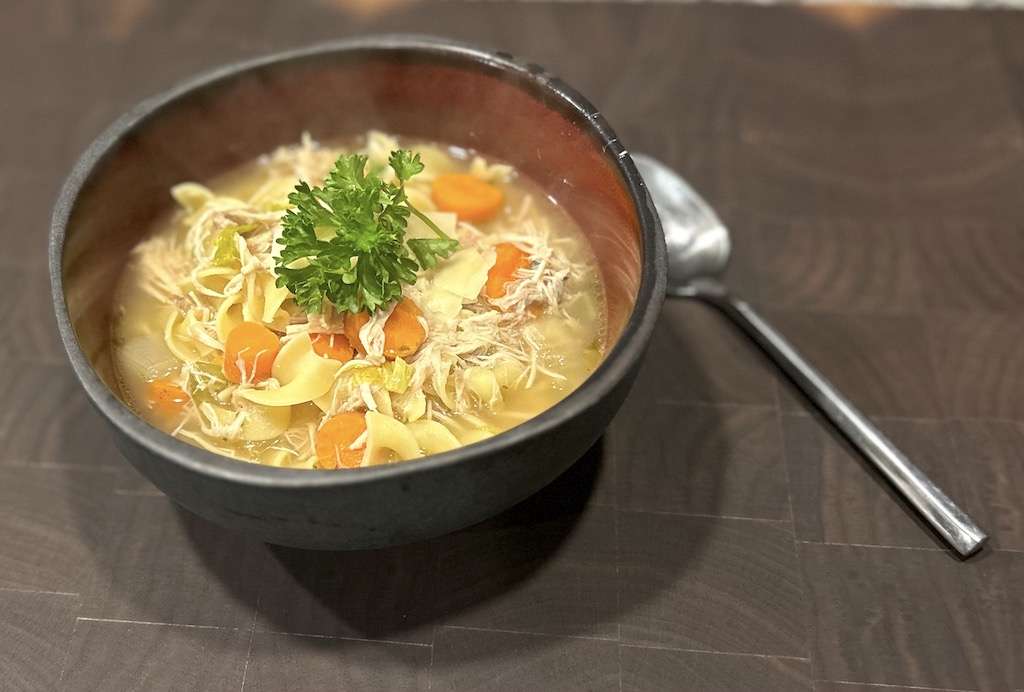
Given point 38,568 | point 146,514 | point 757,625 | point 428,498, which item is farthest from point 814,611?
point 38,568

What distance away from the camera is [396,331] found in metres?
1.86

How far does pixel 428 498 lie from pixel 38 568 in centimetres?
102

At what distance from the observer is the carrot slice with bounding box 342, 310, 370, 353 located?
186 cm

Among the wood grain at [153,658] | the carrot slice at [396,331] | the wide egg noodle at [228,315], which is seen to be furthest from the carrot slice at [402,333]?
the wood grain at [153,658]

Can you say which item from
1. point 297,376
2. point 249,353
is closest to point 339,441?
point 297,376

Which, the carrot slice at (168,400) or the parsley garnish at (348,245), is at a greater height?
the parsley garnish at (348,245)

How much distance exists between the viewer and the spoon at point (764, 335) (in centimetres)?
198

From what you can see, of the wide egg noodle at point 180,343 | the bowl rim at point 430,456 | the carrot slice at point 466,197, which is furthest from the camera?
the carrot slice at point 466,197

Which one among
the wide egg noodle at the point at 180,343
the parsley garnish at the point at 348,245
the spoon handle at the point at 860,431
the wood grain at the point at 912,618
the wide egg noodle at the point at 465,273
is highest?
the parsley garnish at the point at 348,245

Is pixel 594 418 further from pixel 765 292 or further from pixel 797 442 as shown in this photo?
pixel 765 292

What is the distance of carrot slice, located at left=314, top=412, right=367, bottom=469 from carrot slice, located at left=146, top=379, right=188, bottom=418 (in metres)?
0.33

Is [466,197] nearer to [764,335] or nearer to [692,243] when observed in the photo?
[692,243]

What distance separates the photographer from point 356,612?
187cm

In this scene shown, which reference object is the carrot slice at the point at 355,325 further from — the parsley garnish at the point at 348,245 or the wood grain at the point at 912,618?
the wood grain at the point at 912,618
